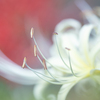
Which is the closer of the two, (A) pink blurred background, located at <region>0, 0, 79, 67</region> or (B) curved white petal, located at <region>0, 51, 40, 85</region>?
(B) curved white petal, located at <region>0, 51, 40, 85</region>

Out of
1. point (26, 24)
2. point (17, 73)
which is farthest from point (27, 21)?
point (17, 73)

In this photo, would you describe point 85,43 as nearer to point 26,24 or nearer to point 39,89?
point 39,89

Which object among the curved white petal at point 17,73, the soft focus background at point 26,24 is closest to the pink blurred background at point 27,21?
the soft focus background at point 26,24

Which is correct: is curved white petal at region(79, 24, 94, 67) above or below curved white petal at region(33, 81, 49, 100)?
above

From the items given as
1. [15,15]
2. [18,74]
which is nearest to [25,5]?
[15,15]

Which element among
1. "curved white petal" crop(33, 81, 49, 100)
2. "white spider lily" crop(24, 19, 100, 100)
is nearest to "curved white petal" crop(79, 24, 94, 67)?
"white spider lily" crop(24, 19, 100, 100)

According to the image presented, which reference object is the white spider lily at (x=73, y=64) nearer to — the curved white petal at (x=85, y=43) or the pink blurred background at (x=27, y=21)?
the curved white petal at (x=85, y=43)

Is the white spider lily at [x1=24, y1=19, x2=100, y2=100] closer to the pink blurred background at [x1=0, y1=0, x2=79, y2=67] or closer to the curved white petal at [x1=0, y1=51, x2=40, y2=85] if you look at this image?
the curved white petal at [x1=0, y1=51, x2=40, y2=85]
